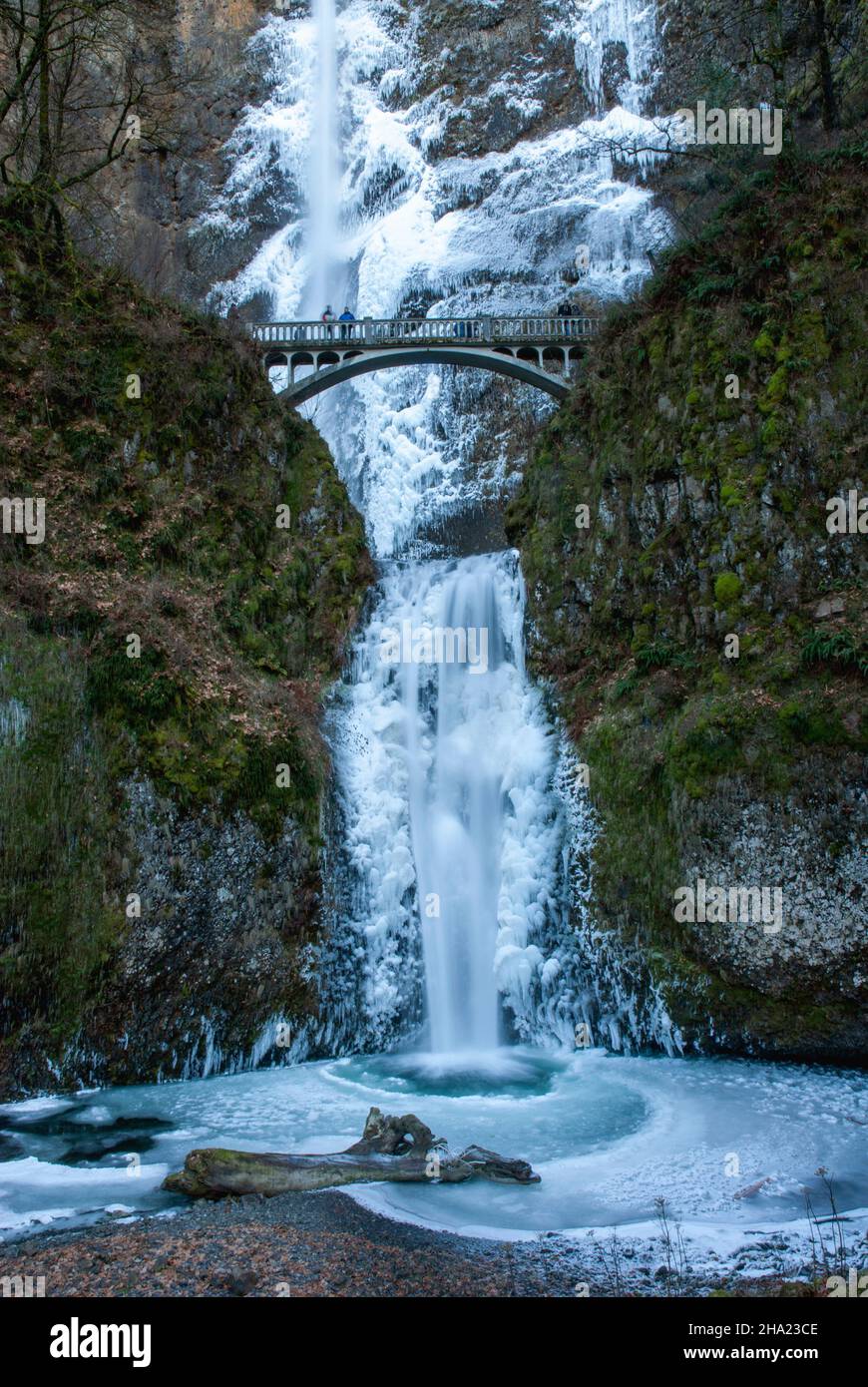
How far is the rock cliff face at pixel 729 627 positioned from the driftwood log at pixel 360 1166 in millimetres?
4569

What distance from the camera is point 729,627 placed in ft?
46.8

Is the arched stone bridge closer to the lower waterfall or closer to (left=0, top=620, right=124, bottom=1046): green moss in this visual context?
the lower waterfall

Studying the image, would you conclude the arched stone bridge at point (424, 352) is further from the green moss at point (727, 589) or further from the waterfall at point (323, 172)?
the waterfall at point (323, 172)

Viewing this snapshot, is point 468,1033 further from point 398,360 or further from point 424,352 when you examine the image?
point 398,360

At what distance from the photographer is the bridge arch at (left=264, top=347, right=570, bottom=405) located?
23812 millimetres

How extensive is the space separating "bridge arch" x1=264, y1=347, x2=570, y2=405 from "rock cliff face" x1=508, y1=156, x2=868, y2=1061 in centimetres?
599

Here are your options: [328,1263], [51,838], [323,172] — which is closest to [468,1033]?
[51,838]

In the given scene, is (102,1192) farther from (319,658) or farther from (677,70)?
(677,70)

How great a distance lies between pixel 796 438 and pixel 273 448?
9633 millimetres

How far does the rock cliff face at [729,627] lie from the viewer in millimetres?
12281

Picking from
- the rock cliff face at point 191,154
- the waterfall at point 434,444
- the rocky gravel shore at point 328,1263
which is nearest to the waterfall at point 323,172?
the waterfall at point 434,444

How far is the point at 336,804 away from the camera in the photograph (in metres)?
14.8

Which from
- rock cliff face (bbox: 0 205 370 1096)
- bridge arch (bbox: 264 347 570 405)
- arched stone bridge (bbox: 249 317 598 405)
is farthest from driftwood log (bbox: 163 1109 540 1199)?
bridge arch (bbox: 264 347 570 405)

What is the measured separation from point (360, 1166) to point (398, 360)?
20636mm
